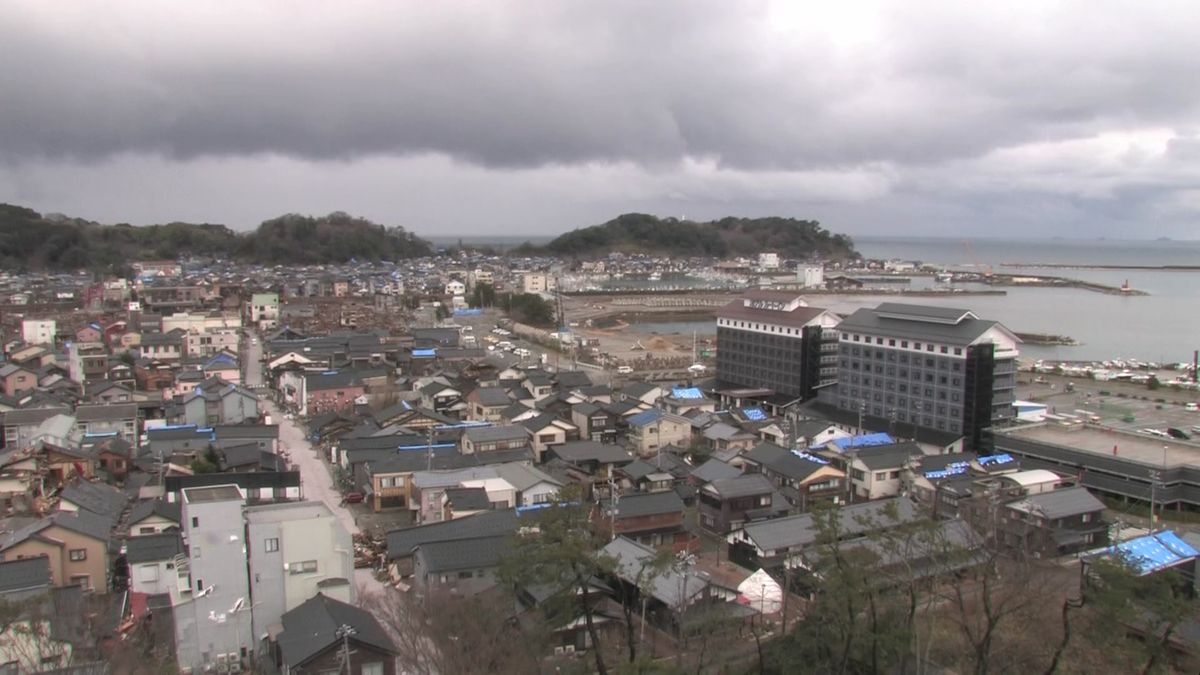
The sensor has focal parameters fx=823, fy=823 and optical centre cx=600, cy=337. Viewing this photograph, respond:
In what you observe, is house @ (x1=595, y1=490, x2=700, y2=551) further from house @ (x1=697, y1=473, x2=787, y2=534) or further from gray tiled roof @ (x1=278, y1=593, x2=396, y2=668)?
gray tiled roof @ (x1=278, y1=593, x2=396, y2=668)

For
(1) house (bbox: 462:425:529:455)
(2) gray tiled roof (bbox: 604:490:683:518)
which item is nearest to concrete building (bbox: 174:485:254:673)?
(2) gray tiled roof (bbox: 604:490:683:518)

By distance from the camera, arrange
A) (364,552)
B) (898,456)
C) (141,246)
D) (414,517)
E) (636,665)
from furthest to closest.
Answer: (141,246) < (898,456) < (414,517) < (364,552) < (636,665)

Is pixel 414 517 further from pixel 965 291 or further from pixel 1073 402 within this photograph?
pixel 965 291

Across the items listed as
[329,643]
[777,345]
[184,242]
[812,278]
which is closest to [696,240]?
[812,278]

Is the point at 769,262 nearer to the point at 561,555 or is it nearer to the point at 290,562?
the point at 290,562

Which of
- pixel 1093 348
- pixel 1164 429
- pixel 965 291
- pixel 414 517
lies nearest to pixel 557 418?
pixel 414 517

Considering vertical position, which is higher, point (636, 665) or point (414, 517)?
point (636, 665)
